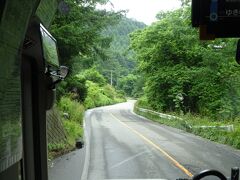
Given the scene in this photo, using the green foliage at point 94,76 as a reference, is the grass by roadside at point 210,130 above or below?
below

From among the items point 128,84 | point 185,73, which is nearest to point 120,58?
point 128,84

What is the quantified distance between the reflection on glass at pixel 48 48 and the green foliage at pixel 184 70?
89.4 feet

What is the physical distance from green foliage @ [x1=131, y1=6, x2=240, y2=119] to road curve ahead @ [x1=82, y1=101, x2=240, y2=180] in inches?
357

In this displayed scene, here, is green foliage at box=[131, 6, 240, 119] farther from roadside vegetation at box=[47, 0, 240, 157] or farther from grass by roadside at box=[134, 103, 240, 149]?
grass by roadside at box=[134, 103, 240, 149]

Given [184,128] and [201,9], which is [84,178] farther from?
[184,128]

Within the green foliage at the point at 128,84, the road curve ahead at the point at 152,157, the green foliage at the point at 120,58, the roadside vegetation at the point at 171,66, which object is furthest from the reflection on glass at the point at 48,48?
the green foliage at the point at 128,84

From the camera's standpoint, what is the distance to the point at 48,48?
4.49 m

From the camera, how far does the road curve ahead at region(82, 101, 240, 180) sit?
1376 centimetres

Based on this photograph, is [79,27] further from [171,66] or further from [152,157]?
[171,66]

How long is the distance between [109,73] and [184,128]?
329ft

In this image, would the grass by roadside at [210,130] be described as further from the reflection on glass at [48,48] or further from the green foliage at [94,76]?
the green foliage at [94,76]

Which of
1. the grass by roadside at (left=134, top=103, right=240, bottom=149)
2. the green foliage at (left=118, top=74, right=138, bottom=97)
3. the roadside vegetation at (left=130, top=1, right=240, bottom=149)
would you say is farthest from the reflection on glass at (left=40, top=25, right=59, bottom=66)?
the green foliage at (left=118, top=74, right=138, bottom=97)

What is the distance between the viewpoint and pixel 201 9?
309cm

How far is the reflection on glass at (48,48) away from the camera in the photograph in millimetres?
4221
